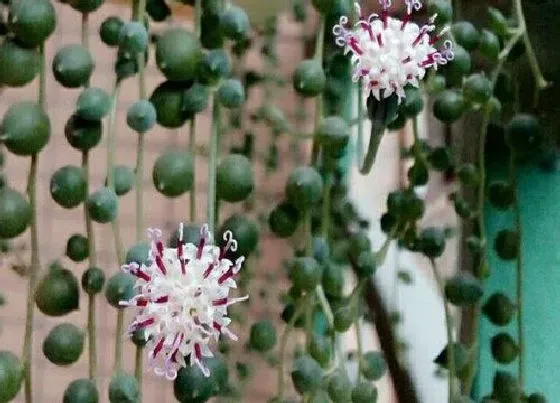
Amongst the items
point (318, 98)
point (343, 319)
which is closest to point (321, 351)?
point (343, 319)

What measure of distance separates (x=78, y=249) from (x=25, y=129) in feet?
0.21

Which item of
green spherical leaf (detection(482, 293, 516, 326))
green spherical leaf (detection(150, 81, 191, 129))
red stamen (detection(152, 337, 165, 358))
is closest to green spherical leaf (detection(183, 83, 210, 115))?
green spherical leaf (detection(150, 81, 191, 129))

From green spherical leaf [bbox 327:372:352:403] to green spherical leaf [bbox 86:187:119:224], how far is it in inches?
5.3

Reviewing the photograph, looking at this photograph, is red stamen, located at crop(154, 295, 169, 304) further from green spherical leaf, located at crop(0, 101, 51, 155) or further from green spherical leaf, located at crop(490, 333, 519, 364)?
green spherical leaf, located at crop(490, 333, 519, 364)

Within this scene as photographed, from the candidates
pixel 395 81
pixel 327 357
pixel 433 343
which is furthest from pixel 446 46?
pixel 433 343

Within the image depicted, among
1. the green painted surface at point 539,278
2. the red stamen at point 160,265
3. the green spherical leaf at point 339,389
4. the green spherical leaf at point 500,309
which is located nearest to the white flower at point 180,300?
the red stamen at point 160,265

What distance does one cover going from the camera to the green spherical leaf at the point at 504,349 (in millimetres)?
440

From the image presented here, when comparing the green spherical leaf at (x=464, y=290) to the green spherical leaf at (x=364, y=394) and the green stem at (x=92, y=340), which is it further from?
the green stem at (x=92, y=340)

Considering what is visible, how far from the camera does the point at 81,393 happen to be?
331 millimetres

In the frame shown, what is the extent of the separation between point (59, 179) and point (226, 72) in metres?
0.08

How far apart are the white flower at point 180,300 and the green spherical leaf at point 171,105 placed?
73 mm

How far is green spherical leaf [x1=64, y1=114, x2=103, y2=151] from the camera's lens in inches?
13.5

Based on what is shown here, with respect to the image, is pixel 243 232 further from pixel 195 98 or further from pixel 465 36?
pixel 465 36

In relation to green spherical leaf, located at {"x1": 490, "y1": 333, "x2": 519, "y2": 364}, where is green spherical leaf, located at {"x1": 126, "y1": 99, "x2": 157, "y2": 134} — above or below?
above
